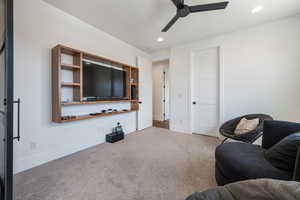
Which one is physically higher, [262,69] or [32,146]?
[262,69]

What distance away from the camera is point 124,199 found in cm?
141

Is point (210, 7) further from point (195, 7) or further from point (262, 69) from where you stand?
point (262, 69)

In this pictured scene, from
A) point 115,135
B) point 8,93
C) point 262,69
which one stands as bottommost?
point 115,135

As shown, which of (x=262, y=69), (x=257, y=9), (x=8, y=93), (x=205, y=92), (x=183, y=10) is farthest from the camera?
(x=205, y=92)

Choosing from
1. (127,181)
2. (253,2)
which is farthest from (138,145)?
(253,2)

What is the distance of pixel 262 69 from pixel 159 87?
365 centimetres

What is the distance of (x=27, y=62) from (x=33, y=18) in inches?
28.0

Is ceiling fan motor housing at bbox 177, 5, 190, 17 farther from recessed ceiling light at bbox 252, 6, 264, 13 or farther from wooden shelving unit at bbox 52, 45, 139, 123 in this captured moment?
wooden shelving unit at bbox 52, 45, 139, 123

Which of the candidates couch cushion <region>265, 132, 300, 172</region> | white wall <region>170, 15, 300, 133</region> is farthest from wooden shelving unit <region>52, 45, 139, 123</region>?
white wall <region>170, 15, 300, 133</region>

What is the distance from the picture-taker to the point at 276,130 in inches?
63.7

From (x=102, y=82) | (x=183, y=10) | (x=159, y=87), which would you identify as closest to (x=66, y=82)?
(x=102, y=82)

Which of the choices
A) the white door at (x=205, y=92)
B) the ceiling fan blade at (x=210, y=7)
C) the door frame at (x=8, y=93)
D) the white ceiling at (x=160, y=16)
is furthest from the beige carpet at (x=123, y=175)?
the white ceiling at (x=160, y=16)

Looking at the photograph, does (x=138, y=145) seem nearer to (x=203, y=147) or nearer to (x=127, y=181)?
(x=127, y=181)

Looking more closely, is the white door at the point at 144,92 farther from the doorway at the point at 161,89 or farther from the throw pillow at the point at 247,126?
the throw pillow at the point at 247,126
